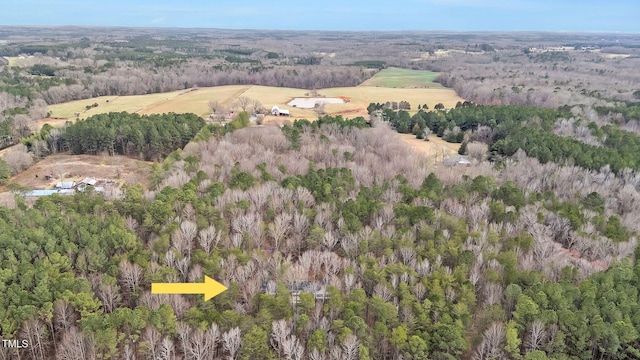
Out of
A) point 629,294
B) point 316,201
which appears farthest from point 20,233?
point 629,294

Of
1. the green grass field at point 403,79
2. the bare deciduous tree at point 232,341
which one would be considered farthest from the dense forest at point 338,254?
the green grass field at point 403,79

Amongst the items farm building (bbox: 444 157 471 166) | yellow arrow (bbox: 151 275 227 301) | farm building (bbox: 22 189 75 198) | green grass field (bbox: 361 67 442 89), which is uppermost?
green grass field (bbox: 361 67 442 89)

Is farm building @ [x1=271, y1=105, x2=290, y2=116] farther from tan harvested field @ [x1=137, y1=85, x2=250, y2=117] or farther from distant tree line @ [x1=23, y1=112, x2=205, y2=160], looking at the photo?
distant tree line @ [x1=23, y1=112, x2=205, y2=160]

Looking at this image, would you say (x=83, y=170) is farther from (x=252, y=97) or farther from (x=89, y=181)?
(x=252, y=97)

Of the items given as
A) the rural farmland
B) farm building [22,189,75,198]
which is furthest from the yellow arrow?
the rural farmland

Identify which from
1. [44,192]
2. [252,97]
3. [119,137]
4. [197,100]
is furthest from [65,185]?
[252,97]

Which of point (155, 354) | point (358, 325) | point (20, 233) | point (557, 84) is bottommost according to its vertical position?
point (155, 354)

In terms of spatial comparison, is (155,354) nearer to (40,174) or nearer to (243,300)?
(243,300)
